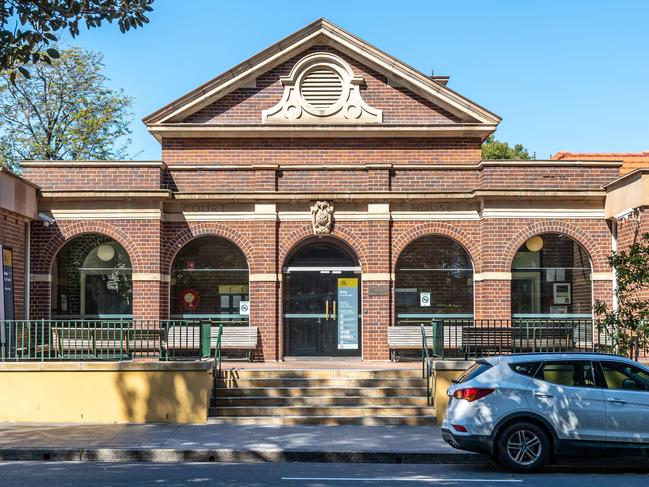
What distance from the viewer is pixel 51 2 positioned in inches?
383

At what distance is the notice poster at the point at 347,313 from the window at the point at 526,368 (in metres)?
9.82

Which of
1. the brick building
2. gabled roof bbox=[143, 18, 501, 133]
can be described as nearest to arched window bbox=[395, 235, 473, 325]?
the brick building

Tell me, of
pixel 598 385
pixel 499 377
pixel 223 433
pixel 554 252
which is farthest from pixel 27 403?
pixel 554 252

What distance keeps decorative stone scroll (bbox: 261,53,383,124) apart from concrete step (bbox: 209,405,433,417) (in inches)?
328

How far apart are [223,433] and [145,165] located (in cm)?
843

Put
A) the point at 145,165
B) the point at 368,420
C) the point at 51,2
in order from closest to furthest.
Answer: the point at 51,2 < the point at 368,420 < the point at 145,165

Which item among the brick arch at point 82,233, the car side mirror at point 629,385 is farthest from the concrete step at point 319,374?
the car side mirror at point 629,385

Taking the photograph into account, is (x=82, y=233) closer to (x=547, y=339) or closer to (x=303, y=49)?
(x=303, y=49)

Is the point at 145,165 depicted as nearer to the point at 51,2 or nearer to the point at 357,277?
the point at 357,277

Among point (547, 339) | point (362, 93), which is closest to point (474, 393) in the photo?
point (547, 339)

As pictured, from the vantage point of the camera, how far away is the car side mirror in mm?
12080

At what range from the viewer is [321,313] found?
71.7ft

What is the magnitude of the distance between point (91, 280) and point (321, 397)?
7.57 meters

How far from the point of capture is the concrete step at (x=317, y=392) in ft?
55.6
